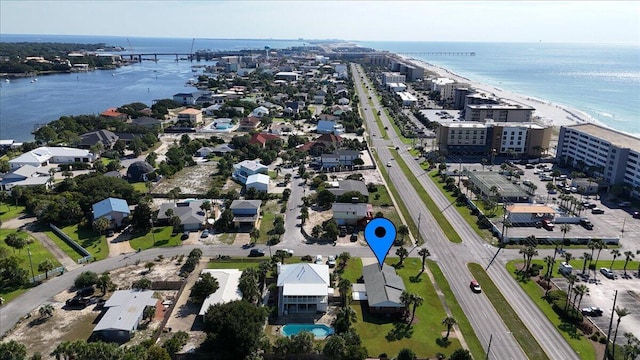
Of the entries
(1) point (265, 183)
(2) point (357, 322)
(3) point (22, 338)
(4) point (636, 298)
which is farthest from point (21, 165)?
(4) point (636, 298)

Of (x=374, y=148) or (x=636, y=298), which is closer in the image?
(x=636, y=298)

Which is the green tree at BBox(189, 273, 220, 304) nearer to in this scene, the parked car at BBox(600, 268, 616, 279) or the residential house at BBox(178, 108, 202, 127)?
the parked car at BBox(600, 268, 616, 279)

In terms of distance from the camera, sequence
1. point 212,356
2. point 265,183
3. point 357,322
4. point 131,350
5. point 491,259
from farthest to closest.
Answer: point 265,183 < point 491,259 < point 357,322 < point 212,356 < point 131,350

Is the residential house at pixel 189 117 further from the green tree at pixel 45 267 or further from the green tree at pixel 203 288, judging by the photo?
the green tree at pixel 203 288

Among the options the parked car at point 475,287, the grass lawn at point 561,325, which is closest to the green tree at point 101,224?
the parked car at point 475,287

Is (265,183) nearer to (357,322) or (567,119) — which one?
(357,322)
